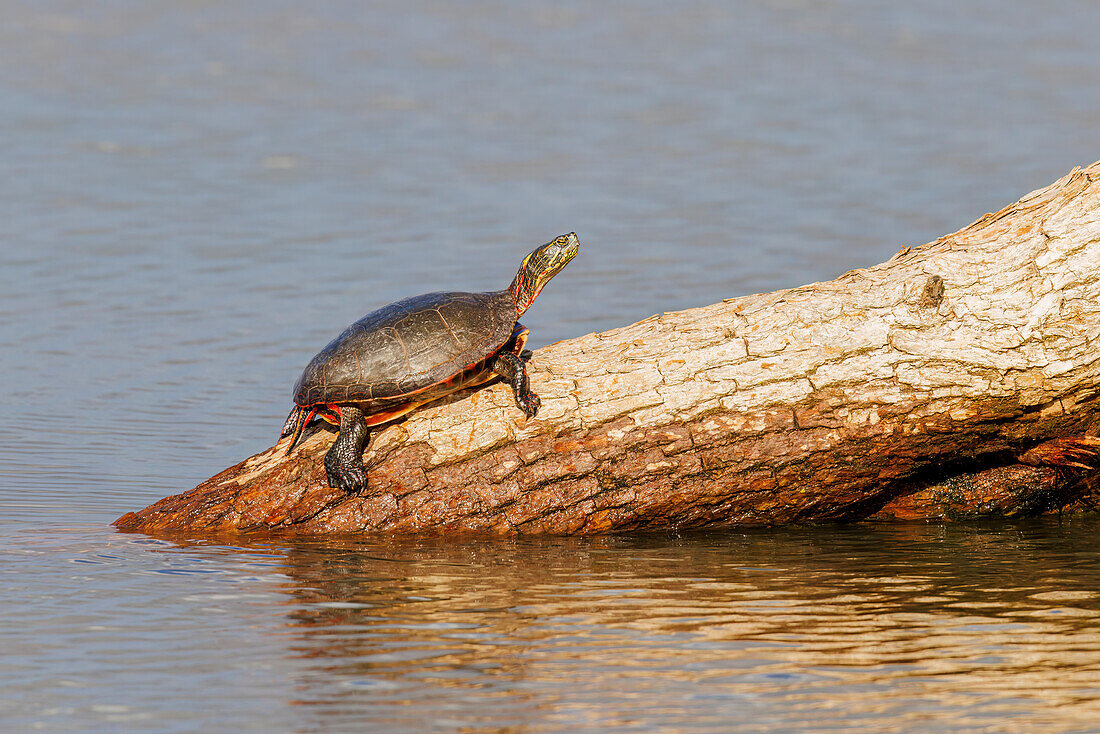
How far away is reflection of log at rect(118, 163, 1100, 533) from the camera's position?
6.27 meters

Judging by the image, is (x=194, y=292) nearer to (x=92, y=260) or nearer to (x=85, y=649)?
(x=92, y=260)

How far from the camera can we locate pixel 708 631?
17.0ft

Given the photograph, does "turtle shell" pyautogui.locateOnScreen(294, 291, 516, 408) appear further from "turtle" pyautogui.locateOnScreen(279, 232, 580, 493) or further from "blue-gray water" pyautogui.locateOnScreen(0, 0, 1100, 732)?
"blue-gray water" pyautogui.locateOnScreen(0, 0, 1100, 732)

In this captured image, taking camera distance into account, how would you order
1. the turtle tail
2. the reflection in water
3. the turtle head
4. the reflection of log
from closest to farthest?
the reflection in water, the reflection of log, the turtle tail, the turtle head

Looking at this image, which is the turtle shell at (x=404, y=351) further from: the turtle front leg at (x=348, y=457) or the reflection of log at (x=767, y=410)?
the reflection of log at (x=767, y=410)

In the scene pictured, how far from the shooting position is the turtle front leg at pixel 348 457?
21.0 ft

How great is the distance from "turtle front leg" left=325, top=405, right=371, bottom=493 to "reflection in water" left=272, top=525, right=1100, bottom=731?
338mm

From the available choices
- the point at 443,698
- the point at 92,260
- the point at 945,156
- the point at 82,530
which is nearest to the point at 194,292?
the point at 92,260

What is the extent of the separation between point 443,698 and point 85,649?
1.55 metres

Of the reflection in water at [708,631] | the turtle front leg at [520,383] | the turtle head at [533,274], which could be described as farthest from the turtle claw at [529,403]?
the turtle head at [533,274]

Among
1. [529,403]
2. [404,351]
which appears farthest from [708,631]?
[404,351]

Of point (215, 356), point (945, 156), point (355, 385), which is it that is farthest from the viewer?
point (945, 156)

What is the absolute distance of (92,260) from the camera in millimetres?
13328

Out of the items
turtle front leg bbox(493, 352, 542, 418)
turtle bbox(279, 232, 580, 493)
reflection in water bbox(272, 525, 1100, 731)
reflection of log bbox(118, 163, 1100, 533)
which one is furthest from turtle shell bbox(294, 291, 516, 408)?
reflection in water bbox(272, 525, 1100, 731)
